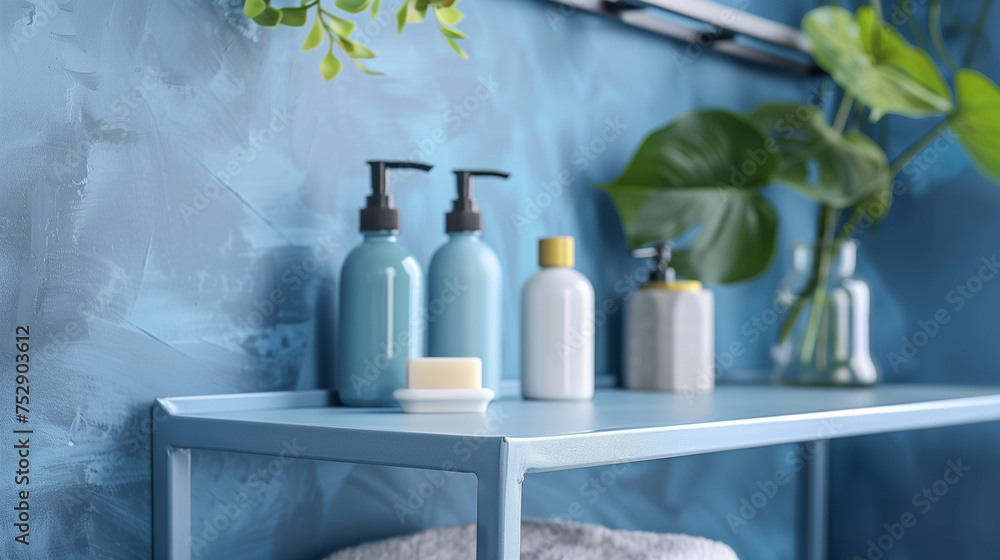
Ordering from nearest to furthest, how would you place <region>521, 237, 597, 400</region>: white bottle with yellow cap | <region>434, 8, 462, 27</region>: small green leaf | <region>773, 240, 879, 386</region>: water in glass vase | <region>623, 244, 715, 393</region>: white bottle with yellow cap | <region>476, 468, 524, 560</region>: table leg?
<region>476, 468, 524, 560</region>: table leg < <region>434, 8, 462, 27</region>: small green leaf < <region>521, 237, 597, 400</region>: white bottle with yellow cap < <region>623, 244, 715, 393</region>: white bottle with yellow cap < <region>773, 240, 879, 386</region>: water in glass vase

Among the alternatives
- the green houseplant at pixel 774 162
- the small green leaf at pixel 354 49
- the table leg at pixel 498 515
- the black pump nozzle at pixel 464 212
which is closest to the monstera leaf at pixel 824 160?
the green houseplant at pixel 774 162

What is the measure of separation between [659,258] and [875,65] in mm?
367

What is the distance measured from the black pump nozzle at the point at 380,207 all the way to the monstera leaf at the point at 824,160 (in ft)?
1.79

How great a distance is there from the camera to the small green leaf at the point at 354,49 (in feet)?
2.66

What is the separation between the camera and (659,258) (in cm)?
114

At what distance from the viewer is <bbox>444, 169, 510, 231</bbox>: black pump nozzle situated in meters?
0.88

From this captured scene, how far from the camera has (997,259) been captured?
1.30 meters

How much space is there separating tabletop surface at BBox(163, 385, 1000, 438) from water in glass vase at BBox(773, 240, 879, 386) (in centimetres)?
7

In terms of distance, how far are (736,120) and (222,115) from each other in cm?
61

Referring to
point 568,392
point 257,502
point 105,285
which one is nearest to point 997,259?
point 568,392

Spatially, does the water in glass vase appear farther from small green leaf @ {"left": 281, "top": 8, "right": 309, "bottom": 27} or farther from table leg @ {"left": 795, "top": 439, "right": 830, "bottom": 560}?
small green leaf @ {"left": 281, "top": 8, "right": 309, "bottom": 27}

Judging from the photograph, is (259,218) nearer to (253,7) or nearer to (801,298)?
(253,7)

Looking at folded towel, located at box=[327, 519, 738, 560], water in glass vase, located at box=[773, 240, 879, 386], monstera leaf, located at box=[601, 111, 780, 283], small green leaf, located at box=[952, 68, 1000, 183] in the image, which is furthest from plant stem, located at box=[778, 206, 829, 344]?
folded towel, located at box=[327, 519, 738, 560]

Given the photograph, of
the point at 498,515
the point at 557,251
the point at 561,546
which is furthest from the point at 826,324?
the point at 498,515
